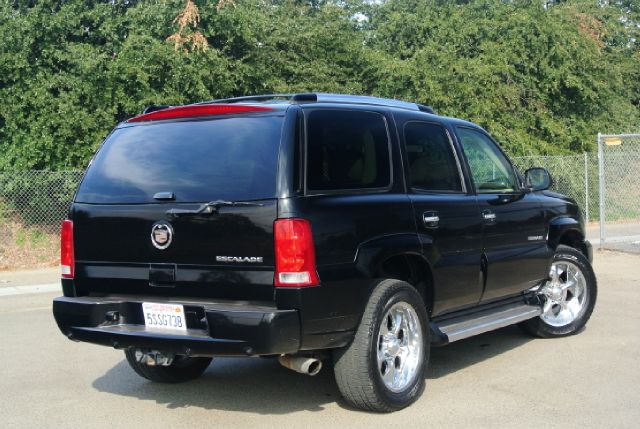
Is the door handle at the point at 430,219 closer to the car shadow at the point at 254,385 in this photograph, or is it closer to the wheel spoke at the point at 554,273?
the car shadow at the point at 254,385

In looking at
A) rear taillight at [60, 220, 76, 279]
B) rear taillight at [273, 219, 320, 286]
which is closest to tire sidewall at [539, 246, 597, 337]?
rear taillight at [273, 219, 320, 286]

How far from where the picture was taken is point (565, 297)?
7926 millimetres

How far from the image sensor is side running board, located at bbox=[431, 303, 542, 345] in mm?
5914

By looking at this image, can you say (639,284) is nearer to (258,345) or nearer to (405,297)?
(405,297)

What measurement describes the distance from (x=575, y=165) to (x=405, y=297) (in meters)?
17.2

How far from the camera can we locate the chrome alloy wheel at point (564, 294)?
7.78 m

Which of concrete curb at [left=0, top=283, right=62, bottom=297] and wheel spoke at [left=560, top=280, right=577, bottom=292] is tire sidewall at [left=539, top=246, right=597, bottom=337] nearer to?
wheel spoke at [left=560, top=280, right=577, bottom=292]

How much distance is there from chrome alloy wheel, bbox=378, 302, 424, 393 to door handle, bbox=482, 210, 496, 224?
50.9 inches

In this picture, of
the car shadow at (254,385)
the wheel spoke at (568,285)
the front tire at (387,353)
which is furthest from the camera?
the wheel spoke at (568,285)

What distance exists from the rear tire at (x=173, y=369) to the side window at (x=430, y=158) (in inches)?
87.7

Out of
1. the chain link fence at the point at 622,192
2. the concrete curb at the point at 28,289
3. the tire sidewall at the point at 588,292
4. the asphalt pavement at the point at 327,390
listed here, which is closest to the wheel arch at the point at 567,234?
the tire sidewall at the point at 588,292

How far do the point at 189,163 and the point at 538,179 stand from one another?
351cm

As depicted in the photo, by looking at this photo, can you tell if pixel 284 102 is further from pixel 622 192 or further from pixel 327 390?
pixel 622 192

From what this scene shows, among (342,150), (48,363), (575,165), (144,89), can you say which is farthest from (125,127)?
(575,165)
